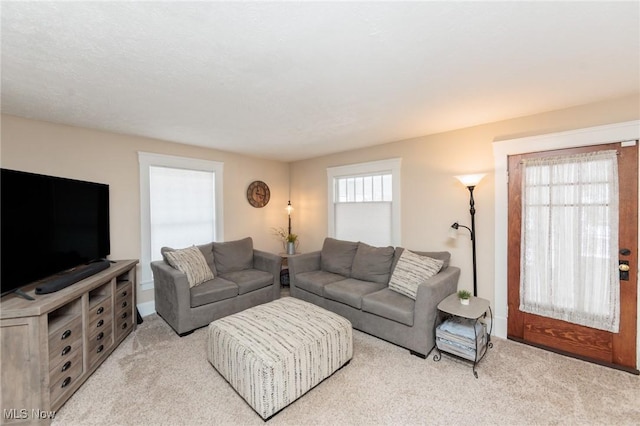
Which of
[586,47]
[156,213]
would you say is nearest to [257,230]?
[156,213]

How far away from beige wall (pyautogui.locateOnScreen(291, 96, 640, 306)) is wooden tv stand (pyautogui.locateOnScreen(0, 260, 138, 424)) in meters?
3.54

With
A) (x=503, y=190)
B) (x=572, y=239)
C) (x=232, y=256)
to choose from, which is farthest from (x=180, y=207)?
(x=572, y=239)

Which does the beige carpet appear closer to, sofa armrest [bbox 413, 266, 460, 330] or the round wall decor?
sofa armrest [bbox 413, 266, 460, 330]

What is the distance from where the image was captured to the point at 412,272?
10.0 ft

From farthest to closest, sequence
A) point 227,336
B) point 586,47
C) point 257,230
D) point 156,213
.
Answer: point 257,230 → point 156,213 → point 227,336 → point 586,47

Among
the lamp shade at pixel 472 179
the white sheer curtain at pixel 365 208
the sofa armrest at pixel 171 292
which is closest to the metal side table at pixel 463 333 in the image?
the lamp shade at pixel 472 179

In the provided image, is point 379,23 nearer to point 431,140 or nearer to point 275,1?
point 275,1

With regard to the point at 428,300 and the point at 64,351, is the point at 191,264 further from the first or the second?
the point at 428,300

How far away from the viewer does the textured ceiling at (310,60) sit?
4.40 ft

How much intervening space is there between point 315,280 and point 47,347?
253 cm

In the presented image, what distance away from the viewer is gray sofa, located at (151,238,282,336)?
303cm

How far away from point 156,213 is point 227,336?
7.85 ft

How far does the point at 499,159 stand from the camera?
2982 mm

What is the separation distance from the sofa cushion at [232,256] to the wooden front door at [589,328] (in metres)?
3.43
